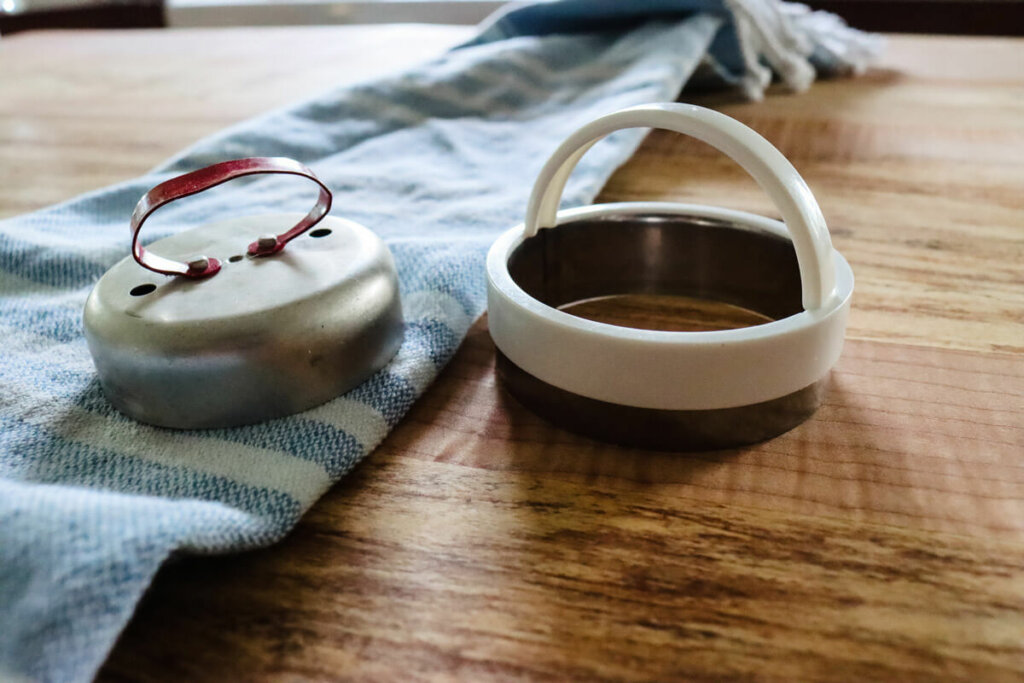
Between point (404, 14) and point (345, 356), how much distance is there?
157 centimetres

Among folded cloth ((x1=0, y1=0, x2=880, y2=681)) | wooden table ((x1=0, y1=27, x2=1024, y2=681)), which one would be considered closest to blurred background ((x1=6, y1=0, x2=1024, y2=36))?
folded cloth ((x1=0, y1=0, x2=880, y2=681))

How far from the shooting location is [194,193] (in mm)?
318

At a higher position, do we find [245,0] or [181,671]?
[181,671]

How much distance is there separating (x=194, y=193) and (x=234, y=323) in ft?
0.19

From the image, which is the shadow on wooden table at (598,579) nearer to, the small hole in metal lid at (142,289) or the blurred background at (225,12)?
the small hole in metal lid at (142,289)

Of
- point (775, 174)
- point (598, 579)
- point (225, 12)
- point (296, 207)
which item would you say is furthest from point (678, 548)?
point (225, 12)

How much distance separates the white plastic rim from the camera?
0.93 feet

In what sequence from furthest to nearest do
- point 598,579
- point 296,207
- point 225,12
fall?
point 225,12, point 296,207, point 598,579

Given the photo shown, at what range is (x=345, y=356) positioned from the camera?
0.32 meters

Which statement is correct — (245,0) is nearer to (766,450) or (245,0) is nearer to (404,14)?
(404,14)

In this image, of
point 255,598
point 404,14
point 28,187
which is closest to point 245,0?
point 404,14

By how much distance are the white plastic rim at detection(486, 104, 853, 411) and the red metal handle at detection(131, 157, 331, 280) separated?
0.33 feet

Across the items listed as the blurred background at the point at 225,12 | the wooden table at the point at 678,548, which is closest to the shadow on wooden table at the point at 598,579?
the wooden table at the point at 678,548

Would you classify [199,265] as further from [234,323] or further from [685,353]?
[685,353]
